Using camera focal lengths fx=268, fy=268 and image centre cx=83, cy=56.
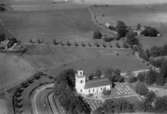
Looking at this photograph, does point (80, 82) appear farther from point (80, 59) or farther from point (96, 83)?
point (80, 59)

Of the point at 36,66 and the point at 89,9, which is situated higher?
the point at 89,9

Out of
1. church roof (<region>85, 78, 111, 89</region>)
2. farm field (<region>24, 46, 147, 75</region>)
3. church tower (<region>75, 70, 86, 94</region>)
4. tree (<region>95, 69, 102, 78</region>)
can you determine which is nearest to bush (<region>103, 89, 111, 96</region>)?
church roof (<region>85, 78, 111, 89</region>)

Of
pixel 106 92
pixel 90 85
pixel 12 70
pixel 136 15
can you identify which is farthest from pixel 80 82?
pixel 136 15

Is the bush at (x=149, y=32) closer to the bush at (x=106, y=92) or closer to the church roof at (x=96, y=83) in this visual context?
the church roof at (x=96, y=83)

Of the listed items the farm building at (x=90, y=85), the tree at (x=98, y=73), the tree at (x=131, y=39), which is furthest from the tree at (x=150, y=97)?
the tree at (x=131, y=39)

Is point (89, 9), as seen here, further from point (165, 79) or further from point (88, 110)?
point (88, 110)

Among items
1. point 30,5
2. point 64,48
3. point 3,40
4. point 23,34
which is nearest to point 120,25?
point 64,48
